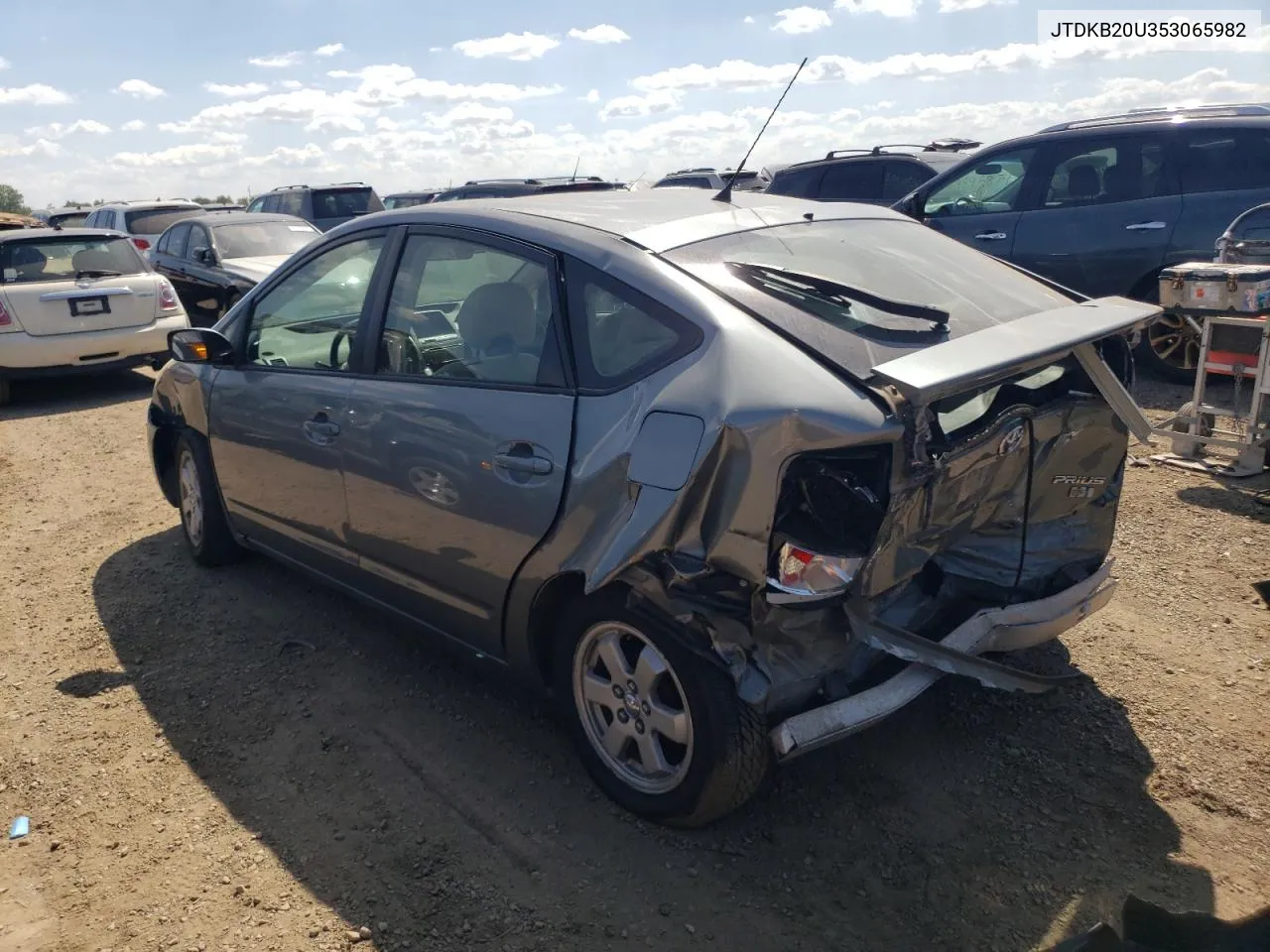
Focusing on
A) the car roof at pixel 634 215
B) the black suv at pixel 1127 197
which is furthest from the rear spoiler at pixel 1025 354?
the black suv at pixel 1127 197

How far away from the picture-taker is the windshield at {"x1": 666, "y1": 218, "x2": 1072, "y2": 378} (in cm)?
287

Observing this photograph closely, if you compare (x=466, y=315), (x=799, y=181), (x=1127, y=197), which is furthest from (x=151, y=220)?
(x=466, y=315)

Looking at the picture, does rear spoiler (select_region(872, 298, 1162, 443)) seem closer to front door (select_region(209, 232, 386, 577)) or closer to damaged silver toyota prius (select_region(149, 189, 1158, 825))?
damaged silver toyota prius (select_region(149, 189, 1158, 825))

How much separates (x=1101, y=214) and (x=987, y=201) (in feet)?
3.37

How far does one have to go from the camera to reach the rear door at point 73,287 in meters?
9.64

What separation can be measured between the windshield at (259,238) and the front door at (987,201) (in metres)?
7.20

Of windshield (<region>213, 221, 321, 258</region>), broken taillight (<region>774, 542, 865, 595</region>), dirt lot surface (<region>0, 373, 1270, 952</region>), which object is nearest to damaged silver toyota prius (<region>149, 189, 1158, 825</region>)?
broken taillight (<region>774, 542, 865, 595</region>)

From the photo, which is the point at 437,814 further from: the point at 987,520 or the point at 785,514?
the point at 987,520

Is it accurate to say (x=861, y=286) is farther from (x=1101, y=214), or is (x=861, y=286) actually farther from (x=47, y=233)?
(x=47, y=233)

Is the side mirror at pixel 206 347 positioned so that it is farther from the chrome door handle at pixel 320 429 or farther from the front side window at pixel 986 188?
the front side window at pixel 986 188

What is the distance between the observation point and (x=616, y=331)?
9.93ft

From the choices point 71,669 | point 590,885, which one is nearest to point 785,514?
point 590,885

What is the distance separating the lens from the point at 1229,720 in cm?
346

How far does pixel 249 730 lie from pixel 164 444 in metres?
2.28
